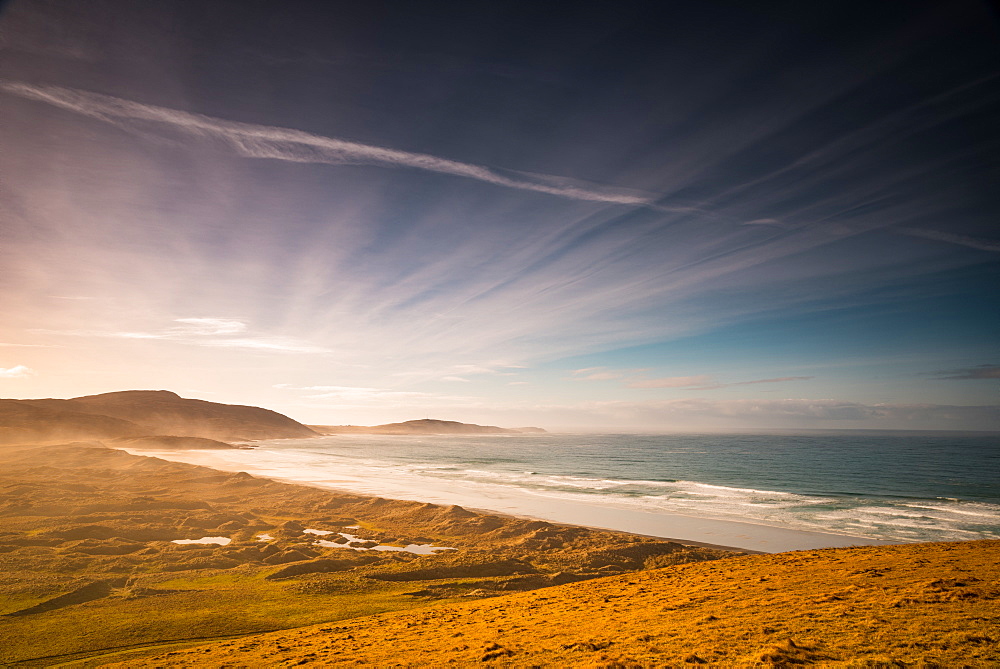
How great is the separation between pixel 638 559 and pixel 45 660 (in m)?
20.8

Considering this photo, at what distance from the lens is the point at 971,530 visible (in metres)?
27.8

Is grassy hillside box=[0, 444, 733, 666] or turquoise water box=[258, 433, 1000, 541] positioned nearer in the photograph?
grassy hillside box=[0, 444, 733, 666]

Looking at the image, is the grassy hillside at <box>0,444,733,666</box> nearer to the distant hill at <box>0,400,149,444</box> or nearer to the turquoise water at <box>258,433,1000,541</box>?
the turquoise water at <box>258,433,1000,541</box>


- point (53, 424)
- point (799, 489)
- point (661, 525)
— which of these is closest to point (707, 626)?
point (661, 525)

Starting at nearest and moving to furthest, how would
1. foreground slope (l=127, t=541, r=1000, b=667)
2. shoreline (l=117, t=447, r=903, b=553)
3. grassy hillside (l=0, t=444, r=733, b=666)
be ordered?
foreground slope (l=127, t=541, r=1000, b=667) → grassy hillside (l=0, t=444, r=733, b=666) → shoreline (l=117, t=447, r=903, b=553)

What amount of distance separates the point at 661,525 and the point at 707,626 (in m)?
21.8

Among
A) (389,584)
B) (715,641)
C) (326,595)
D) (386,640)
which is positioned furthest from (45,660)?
(715,641)

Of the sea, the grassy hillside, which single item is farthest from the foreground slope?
the sea

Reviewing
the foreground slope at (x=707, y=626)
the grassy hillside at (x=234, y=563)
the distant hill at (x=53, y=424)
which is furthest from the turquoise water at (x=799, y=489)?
the distant hill at (x=53, y=424)

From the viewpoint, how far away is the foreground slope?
7633 millimetres

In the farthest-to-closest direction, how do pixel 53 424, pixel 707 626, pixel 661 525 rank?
pixel 53 424 → pixel 661 525 → pixel 707 626

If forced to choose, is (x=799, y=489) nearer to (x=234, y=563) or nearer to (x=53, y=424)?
(x=234, y=563)

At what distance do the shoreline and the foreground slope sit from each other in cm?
915

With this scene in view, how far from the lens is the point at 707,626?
9.64m
